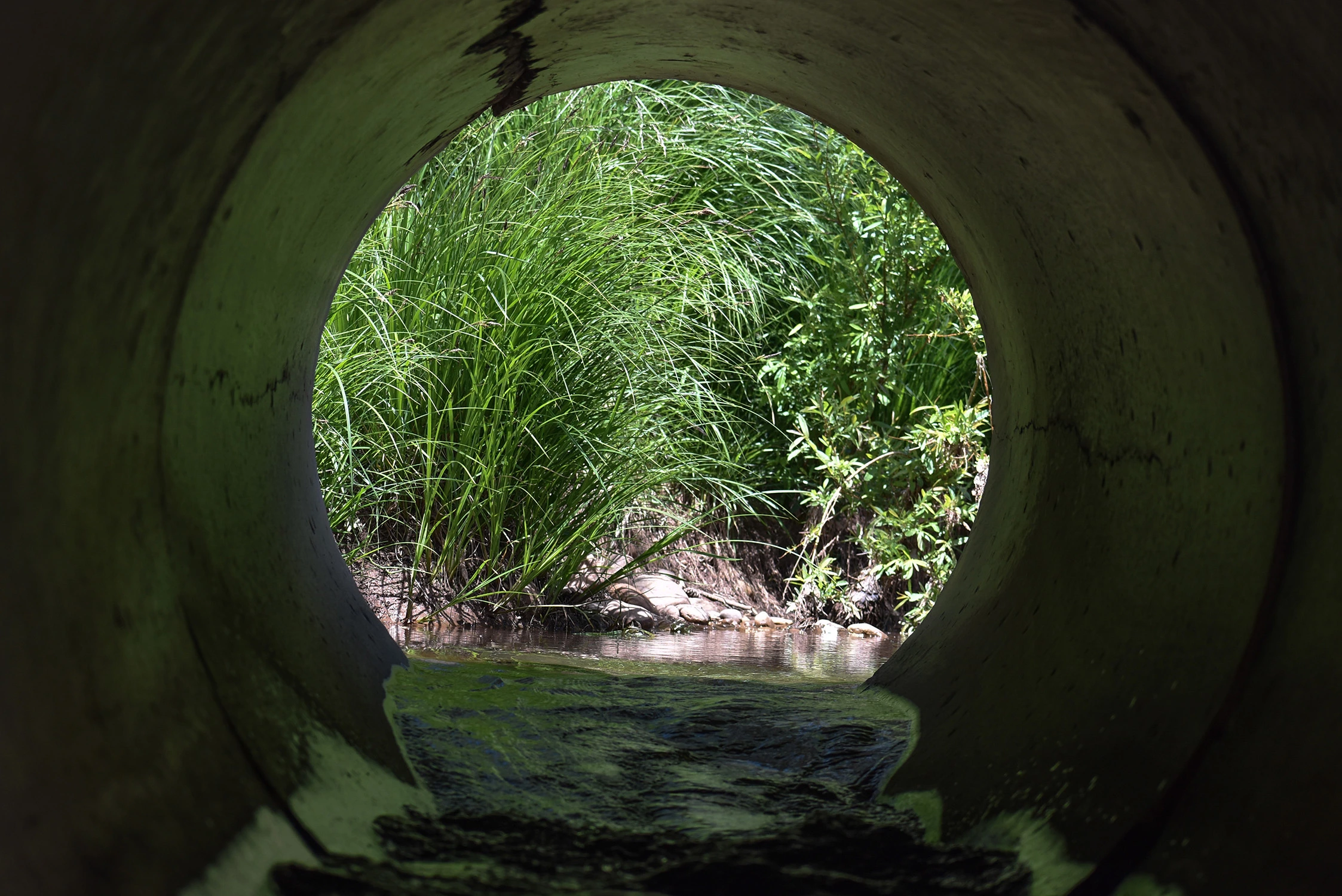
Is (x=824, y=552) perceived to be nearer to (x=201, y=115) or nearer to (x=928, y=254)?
(x=928, y=254)

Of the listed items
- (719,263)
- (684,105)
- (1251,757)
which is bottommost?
(1251,757)

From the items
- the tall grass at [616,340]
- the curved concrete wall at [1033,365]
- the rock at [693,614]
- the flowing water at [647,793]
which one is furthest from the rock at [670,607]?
the curved concrete wall at [1033,365]

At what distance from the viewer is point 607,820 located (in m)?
1.78

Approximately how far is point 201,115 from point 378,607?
11.4 feet

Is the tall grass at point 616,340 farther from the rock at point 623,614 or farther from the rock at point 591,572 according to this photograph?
the rock at point 623,614

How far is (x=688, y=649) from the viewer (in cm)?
429

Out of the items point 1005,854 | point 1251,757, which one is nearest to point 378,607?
point 1005,854

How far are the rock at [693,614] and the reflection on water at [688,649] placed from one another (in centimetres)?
15

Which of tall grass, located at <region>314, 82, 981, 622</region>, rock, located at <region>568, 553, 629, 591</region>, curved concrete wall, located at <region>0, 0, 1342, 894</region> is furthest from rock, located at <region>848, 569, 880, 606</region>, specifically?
curved concrete wall, located at <region>0, 0, 1342, 894</region>

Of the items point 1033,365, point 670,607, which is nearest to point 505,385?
point 670,607

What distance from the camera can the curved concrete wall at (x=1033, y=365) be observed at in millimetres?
1171

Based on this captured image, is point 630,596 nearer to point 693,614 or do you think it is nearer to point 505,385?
point 693,614

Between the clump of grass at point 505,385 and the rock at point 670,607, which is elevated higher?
the clump of grass at point 505,385

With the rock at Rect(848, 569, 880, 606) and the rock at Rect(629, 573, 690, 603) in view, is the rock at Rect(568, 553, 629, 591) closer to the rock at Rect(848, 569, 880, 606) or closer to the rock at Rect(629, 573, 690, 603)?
the rock at Rect(629, 573, 690, 603)
